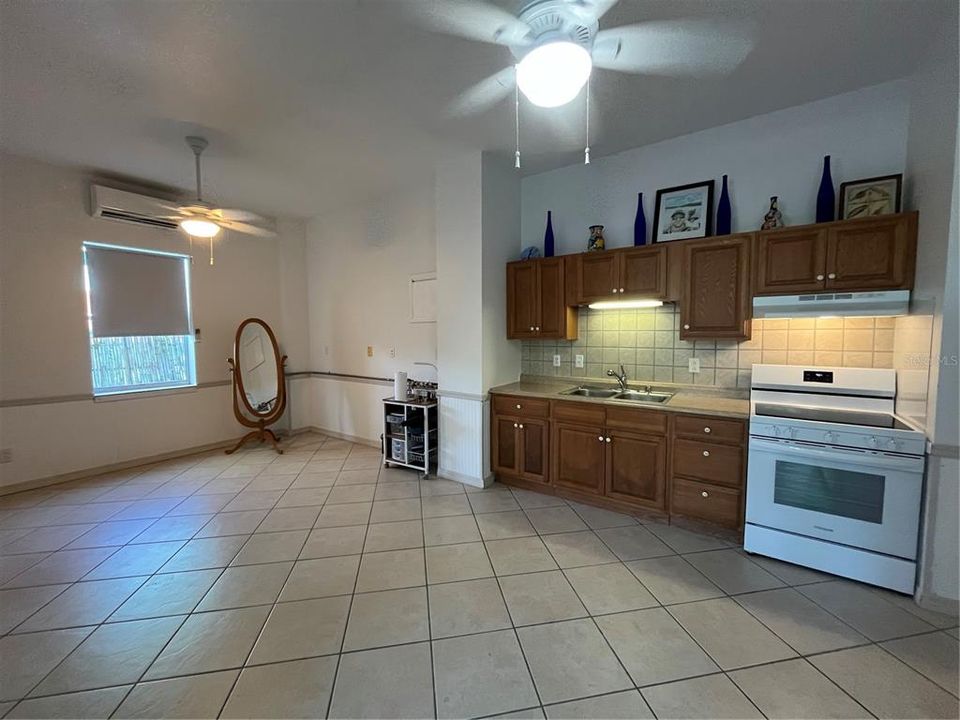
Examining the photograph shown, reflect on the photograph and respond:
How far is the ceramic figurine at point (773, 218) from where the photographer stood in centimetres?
265

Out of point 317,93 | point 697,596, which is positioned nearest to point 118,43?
point 317,93

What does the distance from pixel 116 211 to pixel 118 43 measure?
7.65 ft

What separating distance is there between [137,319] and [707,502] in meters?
5.43

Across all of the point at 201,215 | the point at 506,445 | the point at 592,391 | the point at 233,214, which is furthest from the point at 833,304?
the point at 201,215

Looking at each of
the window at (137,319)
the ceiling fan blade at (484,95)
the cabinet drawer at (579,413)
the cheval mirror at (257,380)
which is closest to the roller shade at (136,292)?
the window at (137,319)

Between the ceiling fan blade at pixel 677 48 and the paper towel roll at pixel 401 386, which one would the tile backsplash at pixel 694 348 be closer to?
the paper towel roll at pixel 401 386

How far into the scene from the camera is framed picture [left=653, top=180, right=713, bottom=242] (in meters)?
2.96

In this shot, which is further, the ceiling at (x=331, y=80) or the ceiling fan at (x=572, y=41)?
the ceiling at (x=331, y=80)

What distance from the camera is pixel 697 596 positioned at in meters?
2.05

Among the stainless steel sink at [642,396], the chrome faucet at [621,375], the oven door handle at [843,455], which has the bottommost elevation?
the oven door handle at [843,455]

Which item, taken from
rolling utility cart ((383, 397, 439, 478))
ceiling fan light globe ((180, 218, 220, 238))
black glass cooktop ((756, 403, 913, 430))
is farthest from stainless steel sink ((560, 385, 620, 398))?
ceiling fan light globe ((180, 218, 220, 238))

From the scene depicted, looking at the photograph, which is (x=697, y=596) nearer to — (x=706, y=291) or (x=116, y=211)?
(x=706, y=291)

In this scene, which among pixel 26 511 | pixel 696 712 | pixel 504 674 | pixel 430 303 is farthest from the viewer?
pixel 430 303

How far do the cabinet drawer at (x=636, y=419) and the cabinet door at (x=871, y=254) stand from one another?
1.29 metres
